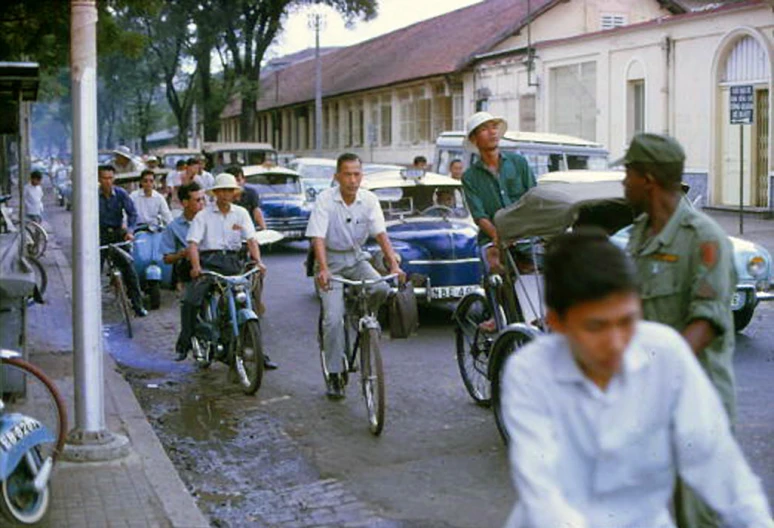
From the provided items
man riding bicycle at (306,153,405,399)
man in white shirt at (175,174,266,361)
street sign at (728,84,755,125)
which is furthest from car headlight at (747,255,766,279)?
street sign at (728,84,755,125)

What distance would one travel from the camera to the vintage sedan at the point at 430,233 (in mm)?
13117

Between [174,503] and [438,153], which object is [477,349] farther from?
[438,153]

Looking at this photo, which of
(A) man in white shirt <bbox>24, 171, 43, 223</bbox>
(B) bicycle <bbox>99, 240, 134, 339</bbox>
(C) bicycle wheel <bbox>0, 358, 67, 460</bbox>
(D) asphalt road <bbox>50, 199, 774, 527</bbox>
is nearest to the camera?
(D) asphalt road <bbox>50, 199, 774, 527</bbox>

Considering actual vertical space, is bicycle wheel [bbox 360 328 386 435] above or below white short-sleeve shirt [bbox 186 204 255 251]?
below

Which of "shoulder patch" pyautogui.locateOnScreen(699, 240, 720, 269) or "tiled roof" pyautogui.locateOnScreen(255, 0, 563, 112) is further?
"tiled roof" pyautogui.locateOnScreen(255, 0, 563, 112)

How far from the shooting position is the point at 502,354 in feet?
25.2

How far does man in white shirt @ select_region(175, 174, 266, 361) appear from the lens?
10383mm

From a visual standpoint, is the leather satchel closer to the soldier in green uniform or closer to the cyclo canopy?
the cyclo canopy

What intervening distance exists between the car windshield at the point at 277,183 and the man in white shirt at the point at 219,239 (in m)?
14.4

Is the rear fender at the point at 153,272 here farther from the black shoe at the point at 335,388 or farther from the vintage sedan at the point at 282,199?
the vintage sedan at the point at 282,199

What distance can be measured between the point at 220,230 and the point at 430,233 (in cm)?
348

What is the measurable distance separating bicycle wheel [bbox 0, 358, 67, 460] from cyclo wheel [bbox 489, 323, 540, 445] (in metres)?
2.54

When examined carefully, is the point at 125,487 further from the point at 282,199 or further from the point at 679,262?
the point at 282,199

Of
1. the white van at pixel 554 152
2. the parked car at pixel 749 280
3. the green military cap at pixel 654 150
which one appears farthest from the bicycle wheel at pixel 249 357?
the white van at pixel 554 152
